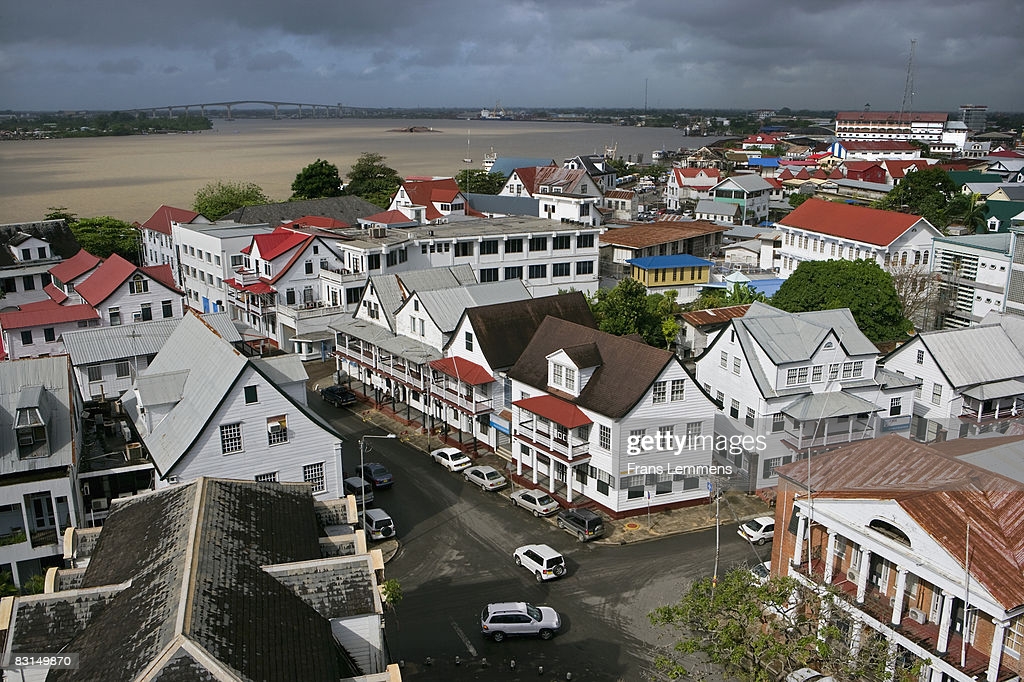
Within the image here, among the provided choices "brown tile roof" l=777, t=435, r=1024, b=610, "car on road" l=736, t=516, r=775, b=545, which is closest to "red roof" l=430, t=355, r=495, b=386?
"car on road" l=736, t=516, r=775, b=545

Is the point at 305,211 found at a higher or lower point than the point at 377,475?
higher

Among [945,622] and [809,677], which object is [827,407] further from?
[809,677]

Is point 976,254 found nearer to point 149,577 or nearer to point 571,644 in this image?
point 571,644

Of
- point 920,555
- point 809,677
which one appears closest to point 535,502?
point 809,677

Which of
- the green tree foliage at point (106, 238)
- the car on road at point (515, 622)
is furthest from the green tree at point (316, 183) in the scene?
the car on road at point (515, 622)

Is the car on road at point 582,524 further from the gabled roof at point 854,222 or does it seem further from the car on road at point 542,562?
the gabled roof at point 854,222

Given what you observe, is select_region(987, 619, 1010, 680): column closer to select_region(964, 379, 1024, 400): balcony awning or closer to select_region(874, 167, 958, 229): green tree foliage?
select_region(964, 379, 1024, 400): balcony awning
